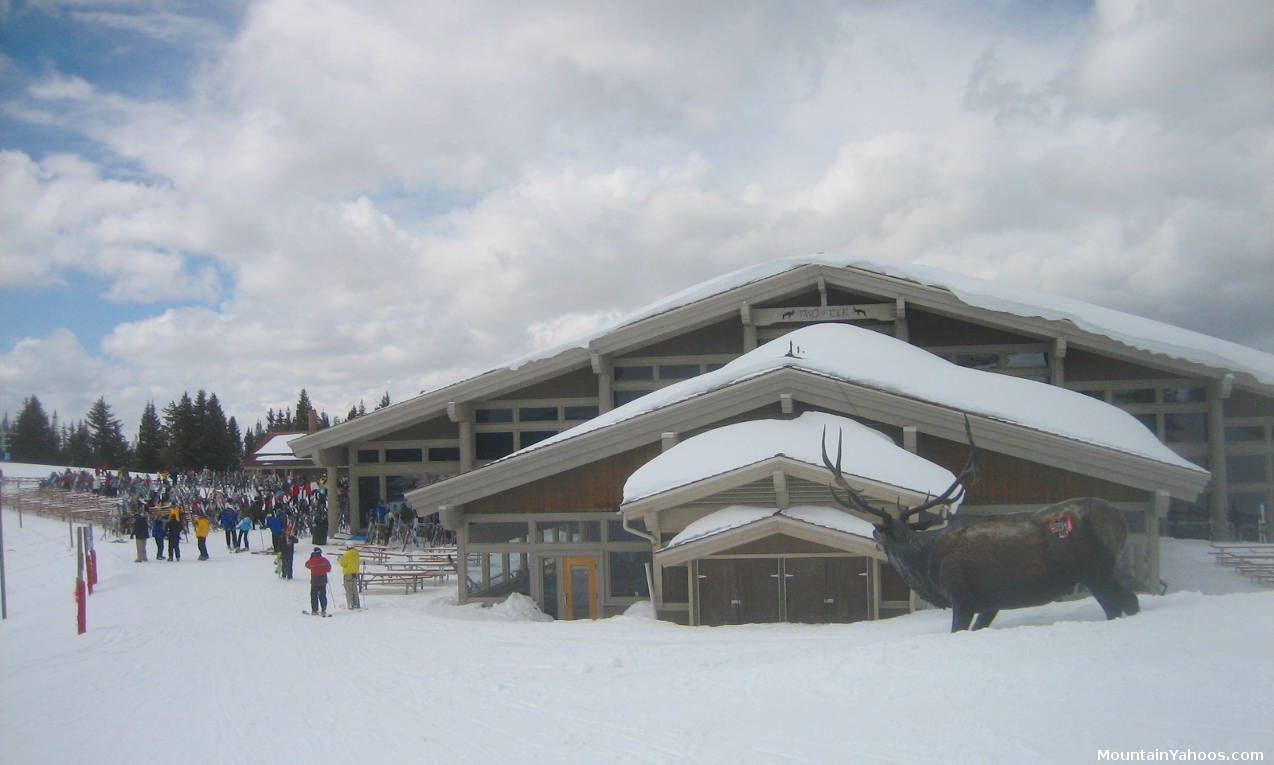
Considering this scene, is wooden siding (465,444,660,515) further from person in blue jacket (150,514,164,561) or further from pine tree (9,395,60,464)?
pine tree (9,395,60,464)

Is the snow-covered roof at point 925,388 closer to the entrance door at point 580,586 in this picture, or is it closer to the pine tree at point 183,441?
the entrance door at point 580,586

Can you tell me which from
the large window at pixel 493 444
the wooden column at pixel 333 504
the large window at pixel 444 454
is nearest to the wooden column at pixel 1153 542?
the large window at pixel 493 444

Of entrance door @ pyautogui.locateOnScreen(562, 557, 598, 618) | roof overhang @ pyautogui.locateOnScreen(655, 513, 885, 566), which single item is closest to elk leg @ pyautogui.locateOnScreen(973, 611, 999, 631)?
roof overhang @ pyautogui.locateOnScreen(655, 513, 885, 566)

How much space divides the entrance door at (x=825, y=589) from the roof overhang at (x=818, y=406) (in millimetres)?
3274

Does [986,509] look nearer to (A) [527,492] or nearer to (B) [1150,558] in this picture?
(B) [1150,558]

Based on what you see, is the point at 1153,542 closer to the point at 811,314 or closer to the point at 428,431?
the point at 811,314

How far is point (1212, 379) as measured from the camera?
21.2 m

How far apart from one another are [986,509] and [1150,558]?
2.88 meters

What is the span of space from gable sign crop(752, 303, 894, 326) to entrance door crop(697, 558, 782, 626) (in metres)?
9.74

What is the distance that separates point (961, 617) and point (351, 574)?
39.9 ft

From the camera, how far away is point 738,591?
14.9 metres

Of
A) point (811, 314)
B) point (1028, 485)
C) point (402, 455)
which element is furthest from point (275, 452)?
point (1028, 485)

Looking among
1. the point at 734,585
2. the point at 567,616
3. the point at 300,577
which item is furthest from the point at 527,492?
the point at 300,577

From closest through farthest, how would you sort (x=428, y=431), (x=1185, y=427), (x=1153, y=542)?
(x=1153, y=542) → (x=1185, y=427) → (x=428, y=431)
